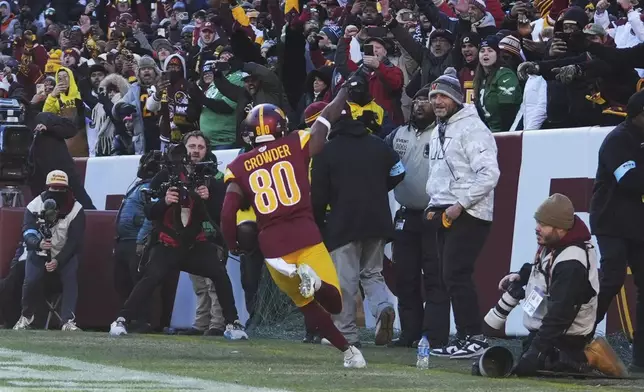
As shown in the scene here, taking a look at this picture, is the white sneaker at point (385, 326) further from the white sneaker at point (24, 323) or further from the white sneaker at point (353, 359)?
the white sneaker at point (24, 323)

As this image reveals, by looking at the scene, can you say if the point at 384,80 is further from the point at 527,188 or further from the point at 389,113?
the point at 527,188

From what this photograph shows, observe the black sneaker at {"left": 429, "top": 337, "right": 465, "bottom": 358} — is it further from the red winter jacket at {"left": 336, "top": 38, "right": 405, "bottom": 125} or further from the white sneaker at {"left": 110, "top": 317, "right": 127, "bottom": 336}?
the red winter jacket at {"left": 336, "top": 38, "right": 405, "bottom": 125}

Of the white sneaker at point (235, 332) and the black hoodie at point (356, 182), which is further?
the white sneaker at point (235, 332)

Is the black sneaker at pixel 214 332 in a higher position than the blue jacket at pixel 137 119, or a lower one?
lower

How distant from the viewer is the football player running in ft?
32.6

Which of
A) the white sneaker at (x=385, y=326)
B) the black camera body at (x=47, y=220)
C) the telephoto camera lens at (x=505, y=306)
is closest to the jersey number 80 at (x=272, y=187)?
the telephoto camera lens at (x=505, y=306)

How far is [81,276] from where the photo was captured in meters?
15.7

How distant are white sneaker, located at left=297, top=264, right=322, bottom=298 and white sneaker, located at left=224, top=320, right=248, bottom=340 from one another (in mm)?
3655

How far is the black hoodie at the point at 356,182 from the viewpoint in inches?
472

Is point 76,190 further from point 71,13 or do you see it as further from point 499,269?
point 71,13

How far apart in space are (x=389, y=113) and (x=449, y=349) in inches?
169

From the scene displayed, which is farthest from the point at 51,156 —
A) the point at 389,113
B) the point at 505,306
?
the point at 505,306

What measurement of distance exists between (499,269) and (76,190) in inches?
242

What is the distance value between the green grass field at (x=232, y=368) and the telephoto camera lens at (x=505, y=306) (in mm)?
410
